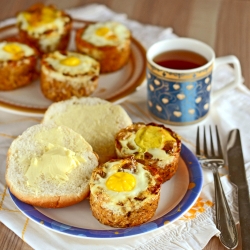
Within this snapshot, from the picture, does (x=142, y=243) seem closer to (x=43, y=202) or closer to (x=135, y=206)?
(x=135, y=206)

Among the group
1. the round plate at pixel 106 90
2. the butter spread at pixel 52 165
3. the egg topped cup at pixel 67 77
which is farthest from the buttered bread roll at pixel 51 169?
the egg topped cup at pixel 67 77

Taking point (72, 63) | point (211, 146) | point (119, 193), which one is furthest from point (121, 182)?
point (72, 63)

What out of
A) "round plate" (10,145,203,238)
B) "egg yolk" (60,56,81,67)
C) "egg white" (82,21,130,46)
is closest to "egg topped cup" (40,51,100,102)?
"egg yolk" (60,56,81,67)

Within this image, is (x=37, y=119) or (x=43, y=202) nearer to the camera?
(x=43, y=202)

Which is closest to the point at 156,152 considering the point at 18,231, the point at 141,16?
the point at 18,231

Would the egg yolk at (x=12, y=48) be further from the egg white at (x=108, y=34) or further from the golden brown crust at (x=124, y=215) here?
the golden brown crust at (x=124, y=215)
